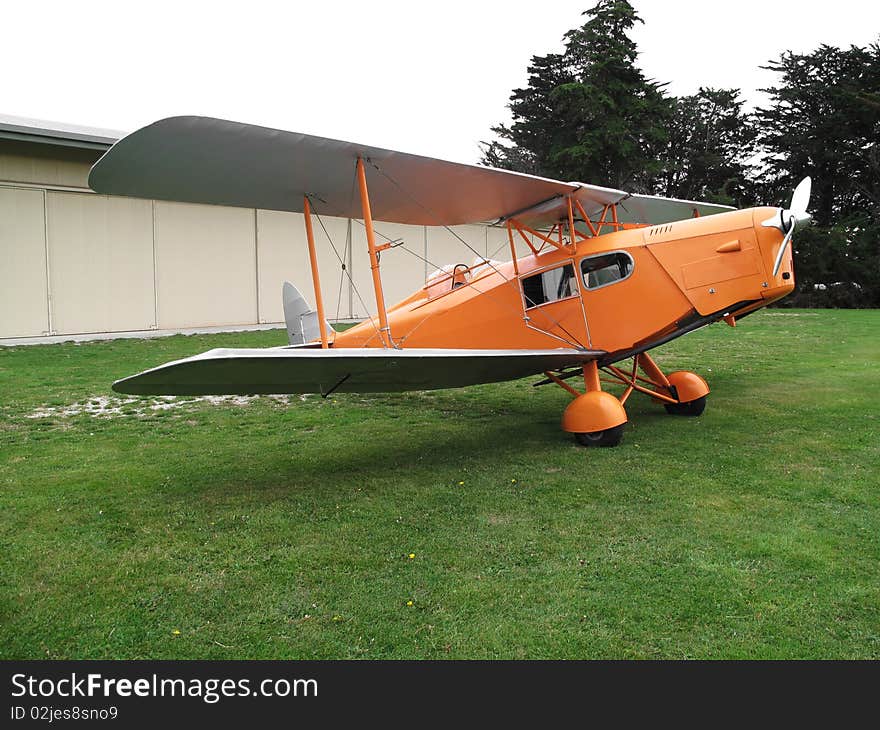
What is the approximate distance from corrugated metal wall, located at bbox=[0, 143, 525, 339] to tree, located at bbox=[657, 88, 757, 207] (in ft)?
81.2

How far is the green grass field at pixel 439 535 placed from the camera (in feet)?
9.83

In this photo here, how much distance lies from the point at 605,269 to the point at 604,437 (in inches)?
69.3

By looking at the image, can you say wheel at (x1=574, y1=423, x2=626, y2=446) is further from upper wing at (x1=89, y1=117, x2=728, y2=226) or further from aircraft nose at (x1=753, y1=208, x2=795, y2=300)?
upper wing at (x1=89, y1=117, x2=728, y2=226)

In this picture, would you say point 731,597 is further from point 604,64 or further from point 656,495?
point 604,64

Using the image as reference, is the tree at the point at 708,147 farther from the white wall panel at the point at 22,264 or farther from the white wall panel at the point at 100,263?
the white wall panel at the point at 22,264

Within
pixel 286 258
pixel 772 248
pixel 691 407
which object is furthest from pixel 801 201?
pixel 286 258

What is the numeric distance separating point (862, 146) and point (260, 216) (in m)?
32.5

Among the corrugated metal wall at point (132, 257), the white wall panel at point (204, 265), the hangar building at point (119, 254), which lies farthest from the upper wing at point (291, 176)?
the white wall panel at point (204, 265)

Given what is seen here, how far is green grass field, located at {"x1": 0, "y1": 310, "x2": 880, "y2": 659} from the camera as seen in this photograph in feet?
9.83

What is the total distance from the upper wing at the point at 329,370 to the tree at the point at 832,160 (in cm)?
3042

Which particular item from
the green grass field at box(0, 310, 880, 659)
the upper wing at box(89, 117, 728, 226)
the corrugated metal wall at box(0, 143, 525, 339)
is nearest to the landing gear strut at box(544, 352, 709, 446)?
the green grass field at box(0, 310, 880, 659)

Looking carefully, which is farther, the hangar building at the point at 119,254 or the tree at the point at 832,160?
the tree at the point at 832,160

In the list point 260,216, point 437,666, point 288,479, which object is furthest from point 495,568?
point 260,216

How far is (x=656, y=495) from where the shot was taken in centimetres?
487
